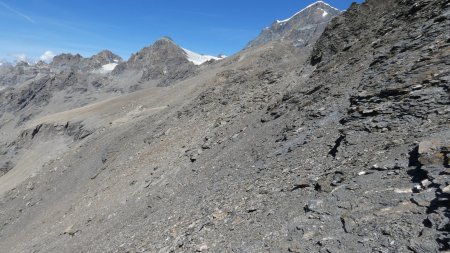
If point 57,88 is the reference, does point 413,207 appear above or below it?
below

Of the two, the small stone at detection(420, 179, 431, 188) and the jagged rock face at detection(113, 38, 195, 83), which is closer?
the small stone at detection(420, 179, 431, 188)

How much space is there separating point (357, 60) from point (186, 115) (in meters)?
13.7

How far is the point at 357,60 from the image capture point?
59.7ft

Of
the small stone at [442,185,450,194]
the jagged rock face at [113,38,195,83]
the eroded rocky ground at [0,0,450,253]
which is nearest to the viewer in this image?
the small stone at [442,185,450,194]

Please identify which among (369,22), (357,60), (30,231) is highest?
(369,22)

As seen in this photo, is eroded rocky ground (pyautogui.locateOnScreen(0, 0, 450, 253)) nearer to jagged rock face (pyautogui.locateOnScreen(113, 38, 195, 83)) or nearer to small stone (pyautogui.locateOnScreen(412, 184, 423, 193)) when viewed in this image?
small stone (pyautogui.locateOnScreen(412, 184, 423, 193))

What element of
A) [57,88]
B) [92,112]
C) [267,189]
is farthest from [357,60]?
[57,88]

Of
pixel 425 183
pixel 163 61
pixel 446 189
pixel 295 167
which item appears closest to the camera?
pixel 446 189

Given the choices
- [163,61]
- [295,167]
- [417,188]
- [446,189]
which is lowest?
[295,167]

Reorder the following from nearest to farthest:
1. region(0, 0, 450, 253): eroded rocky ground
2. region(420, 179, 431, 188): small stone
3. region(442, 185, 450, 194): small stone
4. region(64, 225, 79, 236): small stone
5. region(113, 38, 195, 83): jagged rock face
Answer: region(442, 185, 450, 194): small stone
region(420, 179, 431, 188): small stone
region(0, 0, 450, 253): eroded rocky ground
region(64, 225, 79, 236): small stone
region(113, 38, 195, 83): jagged rock face

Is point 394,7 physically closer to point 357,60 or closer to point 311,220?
point 357,60

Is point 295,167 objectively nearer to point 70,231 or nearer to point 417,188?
point 417,188

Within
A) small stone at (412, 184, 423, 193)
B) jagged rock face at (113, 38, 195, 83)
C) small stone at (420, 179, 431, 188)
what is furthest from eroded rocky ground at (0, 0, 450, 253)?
jagged rock face at (113, 38, 195, 83)

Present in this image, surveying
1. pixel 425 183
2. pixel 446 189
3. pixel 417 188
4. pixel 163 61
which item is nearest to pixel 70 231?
pixel 417 188
